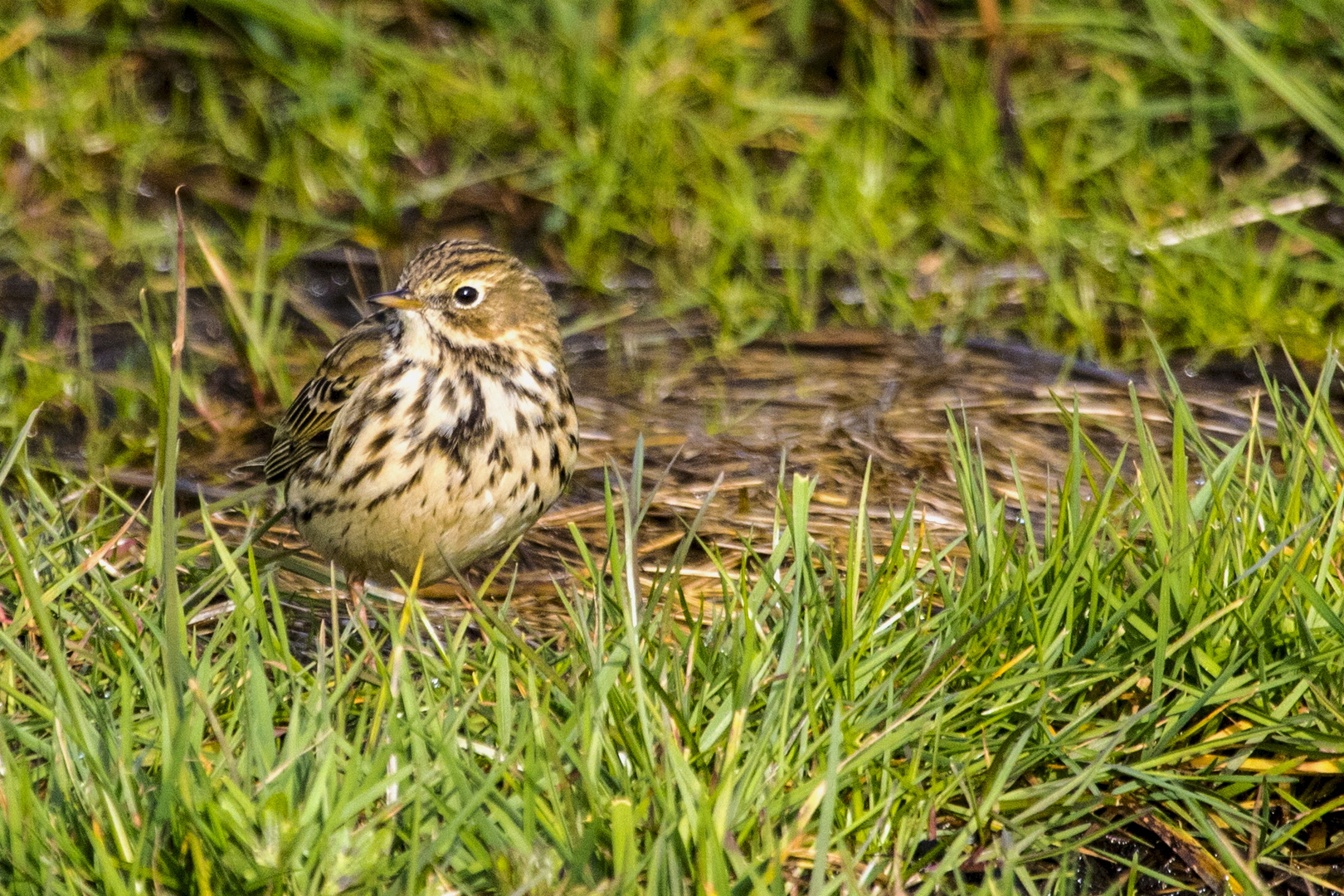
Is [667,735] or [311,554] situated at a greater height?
[667,735]

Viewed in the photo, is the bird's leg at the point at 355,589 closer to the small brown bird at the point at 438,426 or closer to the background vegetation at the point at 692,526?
the small brown bird at the point at 438,426

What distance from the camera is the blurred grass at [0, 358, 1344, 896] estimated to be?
2.92 m

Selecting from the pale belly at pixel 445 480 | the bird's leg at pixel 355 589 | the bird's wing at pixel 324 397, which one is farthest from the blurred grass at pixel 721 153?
the pale belly at pixel 445 480

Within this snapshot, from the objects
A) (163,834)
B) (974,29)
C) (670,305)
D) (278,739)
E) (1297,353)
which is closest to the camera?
(163,834)

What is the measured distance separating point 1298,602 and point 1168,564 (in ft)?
1.03

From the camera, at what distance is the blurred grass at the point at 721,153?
20.8ft

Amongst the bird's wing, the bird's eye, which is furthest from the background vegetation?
the bird's eye

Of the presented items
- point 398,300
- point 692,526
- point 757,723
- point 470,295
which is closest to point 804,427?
point 470,295

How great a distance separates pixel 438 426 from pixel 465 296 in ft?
1.49

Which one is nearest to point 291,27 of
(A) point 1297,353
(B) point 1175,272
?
(B) point 1175,272

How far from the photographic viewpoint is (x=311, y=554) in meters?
5.17

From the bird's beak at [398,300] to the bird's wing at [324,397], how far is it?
158mm

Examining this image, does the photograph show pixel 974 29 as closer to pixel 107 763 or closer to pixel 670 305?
pixel 670 305

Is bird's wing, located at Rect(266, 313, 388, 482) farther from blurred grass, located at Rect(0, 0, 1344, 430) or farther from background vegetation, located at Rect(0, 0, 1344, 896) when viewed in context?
blurred grass, located at Rect(0, 0, 1344, 430)
